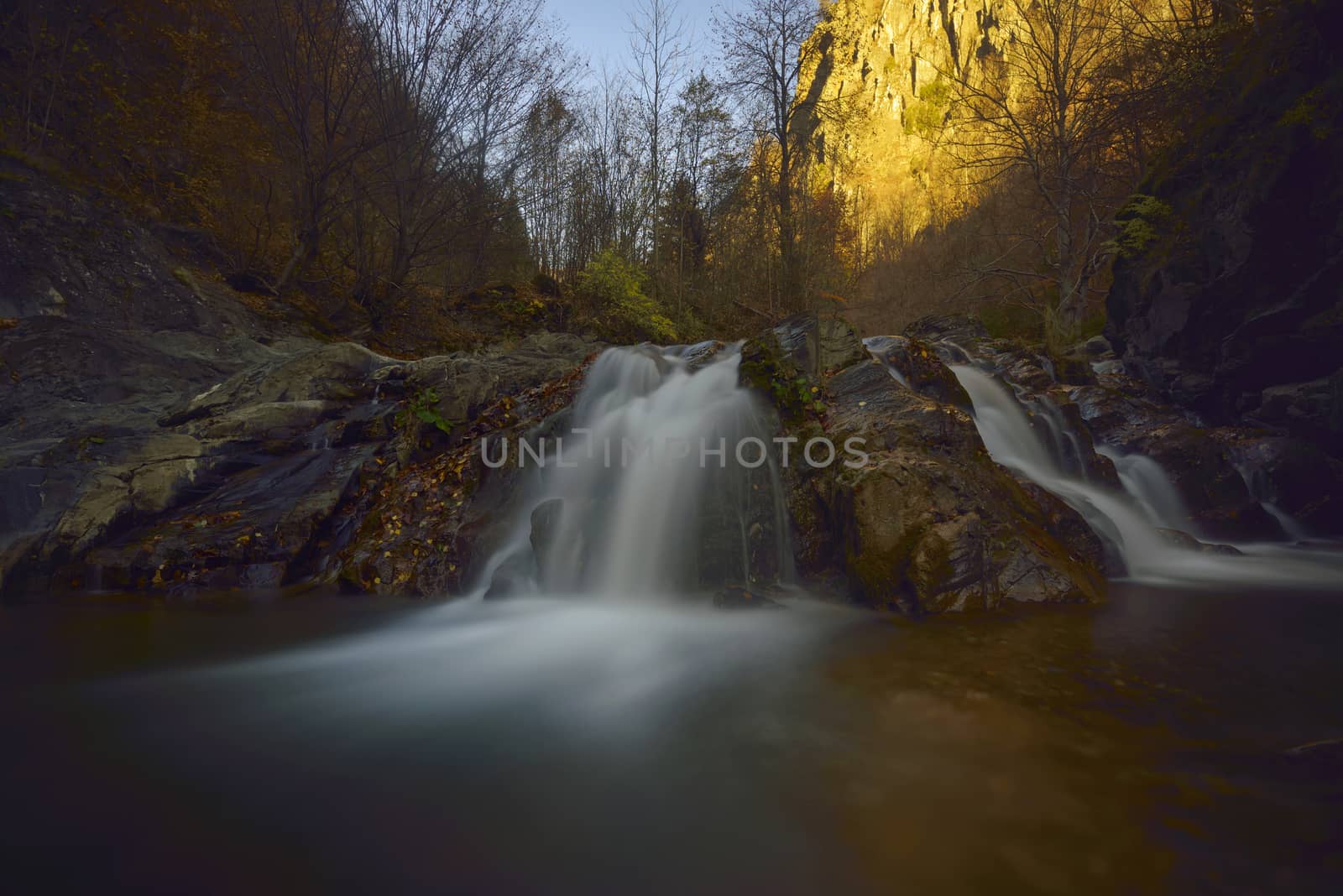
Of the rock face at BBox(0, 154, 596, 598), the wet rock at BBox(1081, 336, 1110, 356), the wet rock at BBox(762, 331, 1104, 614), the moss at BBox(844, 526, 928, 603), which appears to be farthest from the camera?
the wet rock at BBox(1081, 336, 1110, 356)

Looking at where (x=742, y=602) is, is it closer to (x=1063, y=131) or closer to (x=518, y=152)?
(x=518, y=152)

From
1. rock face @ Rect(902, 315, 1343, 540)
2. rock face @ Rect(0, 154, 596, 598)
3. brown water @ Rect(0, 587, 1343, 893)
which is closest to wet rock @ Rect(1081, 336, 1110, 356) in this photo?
rock face @ Rect(902, 315, 1343, 540)

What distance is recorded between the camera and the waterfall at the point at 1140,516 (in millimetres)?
5266

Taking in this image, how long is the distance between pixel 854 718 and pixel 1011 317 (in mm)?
20886

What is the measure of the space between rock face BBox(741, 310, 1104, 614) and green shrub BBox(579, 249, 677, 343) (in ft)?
36.0

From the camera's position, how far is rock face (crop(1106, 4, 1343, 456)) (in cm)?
698

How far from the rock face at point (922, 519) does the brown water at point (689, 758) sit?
13.1 inches

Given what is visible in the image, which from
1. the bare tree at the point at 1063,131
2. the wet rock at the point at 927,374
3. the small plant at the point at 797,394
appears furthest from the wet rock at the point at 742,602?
the bare tree at the point at 1063,131

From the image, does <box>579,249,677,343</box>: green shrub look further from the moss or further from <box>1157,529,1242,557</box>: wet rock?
<box>1157,529,1242,557</box>: wet rock

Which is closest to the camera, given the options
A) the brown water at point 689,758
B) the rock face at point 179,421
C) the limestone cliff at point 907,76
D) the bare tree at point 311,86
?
the brown water at point 689,758

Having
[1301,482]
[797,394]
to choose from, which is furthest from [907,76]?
[797,394]

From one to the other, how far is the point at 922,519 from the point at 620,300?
13.3m

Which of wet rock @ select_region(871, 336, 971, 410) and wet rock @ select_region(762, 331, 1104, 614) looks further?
wet rock @ select_region(871, 336, 971, 410)

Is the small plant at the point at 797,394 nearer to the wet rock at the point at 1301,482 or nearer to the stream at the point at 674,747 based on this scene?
the stream at the point at 674,747
